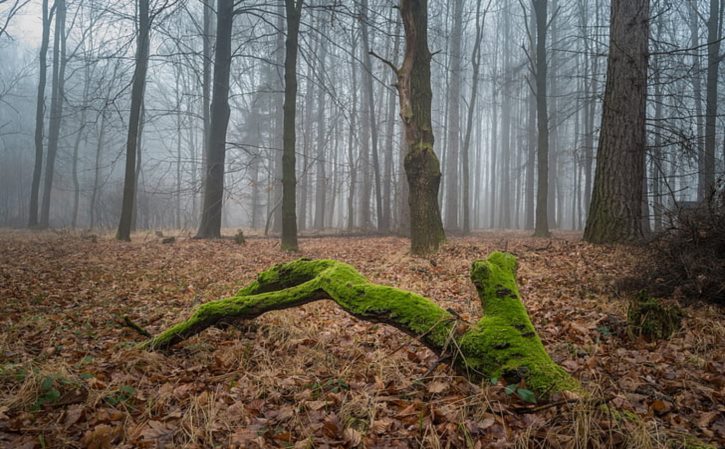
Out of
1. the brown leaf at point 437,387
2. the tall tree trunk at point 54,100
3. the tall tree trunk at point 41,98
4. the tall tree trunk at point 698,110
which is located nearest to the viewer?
the brown leaf at point 437,387

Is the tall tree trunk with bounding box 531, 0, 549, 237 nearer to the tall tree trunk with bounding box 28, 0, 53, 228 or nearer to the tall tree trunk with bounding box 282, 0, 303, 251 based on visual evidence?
the tall tree trunk with bounding box 282, 0, 303, 251

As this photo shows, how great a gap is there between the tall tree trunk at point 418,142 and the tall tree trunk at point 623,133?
3066 mm

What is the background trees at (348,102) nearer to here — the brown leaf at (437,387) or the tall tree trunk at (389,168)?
the tall tree trunk at (389,168)

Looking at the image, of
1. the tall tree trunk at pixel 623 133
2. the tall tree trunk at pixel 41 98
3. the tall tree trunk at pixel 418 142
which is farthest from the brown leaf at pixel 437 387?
the tall tree trunk at pixel 41 98

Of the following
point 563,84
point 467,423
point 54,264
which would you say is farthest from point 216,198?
point 563,84

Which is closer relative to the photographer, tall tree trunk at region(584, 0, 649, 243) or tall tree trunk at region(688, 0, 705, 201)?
tall tree trunk at region(584, 0, 649, 243)

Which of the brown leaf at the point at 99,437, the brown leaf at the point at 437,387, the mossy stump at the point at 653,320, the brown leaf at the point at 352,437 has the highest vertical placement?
the mossy stump at the point at 653,320

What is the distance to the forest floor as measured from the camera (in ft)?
7.30

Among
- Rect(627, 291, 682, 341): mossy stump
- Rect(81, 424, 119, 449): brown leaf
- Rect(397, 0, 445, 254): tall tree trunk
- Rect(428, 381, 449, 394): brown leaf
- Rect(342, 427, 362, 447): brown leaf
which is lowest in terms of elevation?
Rect(81, 424, 119, 449): brown leaf

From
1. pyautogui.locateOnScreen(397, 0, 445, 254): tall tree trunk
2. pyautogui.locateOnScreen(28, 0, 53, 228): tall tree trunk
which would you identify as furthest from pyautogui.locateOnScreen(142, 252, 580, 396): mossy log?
pyautogui.locateOnScreen(28, 0, 53, 228): tall tree trunk

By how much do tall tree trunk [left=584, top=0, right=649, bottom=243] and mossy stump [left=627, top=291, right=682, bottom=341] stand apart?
3989 millimetres

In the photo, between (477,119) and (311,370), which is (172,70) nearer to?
(477,119)

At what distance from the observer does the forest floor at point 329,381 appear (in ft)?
7.30

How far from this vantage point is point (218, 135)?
45.5 feet
